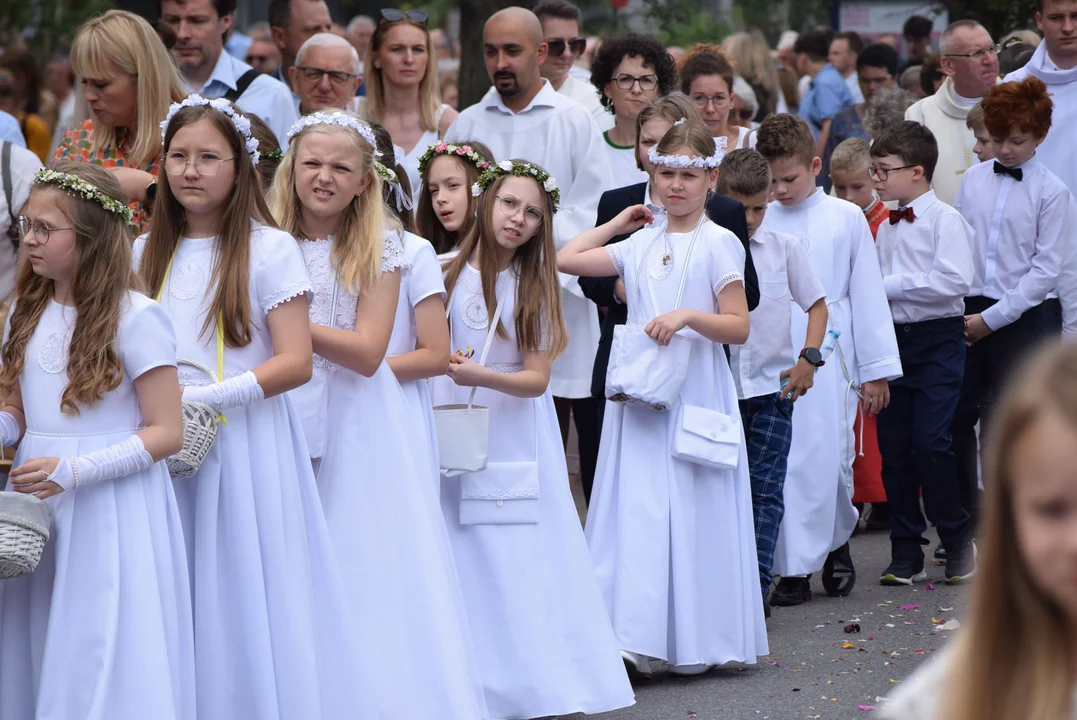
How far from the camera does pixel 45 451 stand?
12.9 ft

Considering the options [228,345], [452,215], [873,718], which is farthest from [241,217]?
[873,718]

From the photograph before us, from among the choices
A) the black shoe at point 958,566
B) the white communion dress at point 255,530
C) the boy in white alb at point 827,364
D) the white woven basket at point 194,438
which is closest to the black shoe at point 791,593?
the boy in white alb at point 827,364

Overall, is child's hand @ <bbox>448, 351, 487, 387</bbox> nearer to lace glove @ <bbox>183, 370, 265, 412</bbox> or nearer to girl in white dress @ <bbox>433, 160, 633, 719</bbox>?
girl in white dress @ <bbox>433, 160, 633, 719</bbox>

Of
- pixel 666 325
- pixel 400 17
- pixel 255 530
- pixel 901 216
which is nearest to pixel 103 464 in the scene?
pixel 255 530

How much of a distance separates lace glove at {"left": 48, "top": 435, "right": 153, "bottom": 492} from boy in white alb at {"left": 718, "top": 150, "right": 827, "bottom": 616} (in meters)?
3.14

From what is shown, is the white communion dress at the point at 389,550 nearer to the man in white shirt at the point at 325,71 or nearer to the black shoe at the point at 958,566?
the black shoe at the point at 958,566

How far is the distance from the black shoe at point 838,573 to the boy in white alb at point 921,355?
190 mm

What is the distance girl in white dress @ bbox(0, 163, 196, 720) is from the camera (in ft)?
12.5

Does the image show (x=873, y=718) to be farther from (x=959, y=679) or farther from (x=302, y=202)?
(x=959, y=679)

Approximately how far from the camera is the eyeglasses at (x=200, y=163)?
4.31 metres

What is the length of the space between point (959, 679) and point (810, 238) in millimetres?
5442

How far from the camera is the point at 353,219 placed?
15.6 ft

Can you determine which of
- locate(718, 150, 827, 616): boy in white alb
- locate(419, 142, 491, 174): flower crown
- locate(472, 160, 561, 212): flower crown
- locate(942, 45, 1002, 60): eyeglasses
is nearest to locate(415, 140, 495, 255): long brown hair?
locate(419, 142, 491, 174): flower crown

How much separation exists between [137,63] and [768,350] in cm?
278
